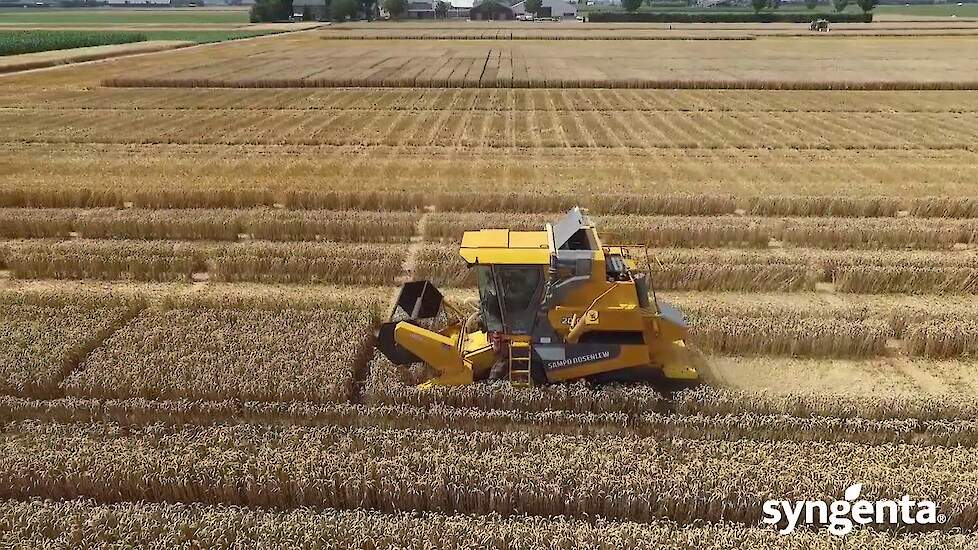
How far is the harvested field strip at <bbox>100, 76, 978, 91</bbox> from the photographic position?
39.3m

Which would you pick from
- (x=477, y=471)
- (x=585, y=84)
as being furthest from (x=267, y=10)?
(x=477, y=471)

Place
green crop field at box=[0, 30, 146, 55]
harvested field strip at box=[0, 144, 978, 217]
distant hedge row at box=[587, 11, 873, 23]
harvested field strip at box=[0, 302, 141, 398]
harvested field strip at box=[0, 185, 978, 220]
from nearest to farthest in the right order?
harvested field strip at box=[0, 302, 141, 398] < harvested field strip at box=[0, 185, 978, 220] < harvested field strip at box=[0, 144, 978, 217] < green crop field at box=[0, 30, 146, 55] < distant hedge row at box=[587, 11, 873, 23]

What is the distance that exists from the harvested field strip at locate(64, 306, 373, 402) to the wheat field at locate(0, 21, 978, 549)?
2.0 inches

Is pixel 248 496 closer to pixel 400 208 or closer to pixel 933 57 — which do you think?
Result: pixel 400 208

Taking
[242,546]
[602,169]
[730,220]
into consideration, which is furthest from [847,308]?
[242,546]

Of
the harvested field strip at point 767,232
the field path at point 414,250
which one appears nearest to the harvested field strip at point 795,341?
the harvested field strip at point 767,232

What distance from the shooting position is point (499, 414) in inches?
343

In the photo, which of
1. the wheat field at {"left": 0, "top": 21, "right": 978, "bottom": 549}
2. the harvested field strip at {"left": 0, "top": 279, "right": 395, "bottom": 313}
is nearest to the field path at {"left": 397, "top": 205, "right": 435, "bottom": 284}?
the wheat field at {"left": 0, "top": 21, "right": 978, "bottom": 549}

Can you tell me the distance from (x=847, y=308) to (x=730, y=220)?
4503 millimetres

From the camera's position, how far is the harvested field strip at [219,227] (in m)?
16.0

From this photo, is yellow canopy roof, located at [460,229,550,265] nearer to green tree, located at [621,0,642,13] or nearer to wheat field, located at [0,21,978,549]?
wheat field, located at [0,21,978,549]

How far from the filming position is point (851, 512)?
7.11m

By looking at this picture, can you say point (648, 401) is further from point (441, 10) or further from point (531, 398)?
point (441, 10)

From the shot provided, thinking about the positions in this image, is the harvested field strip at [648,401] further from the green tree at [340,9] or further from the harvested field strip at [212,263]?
the green tree at [340,9]
